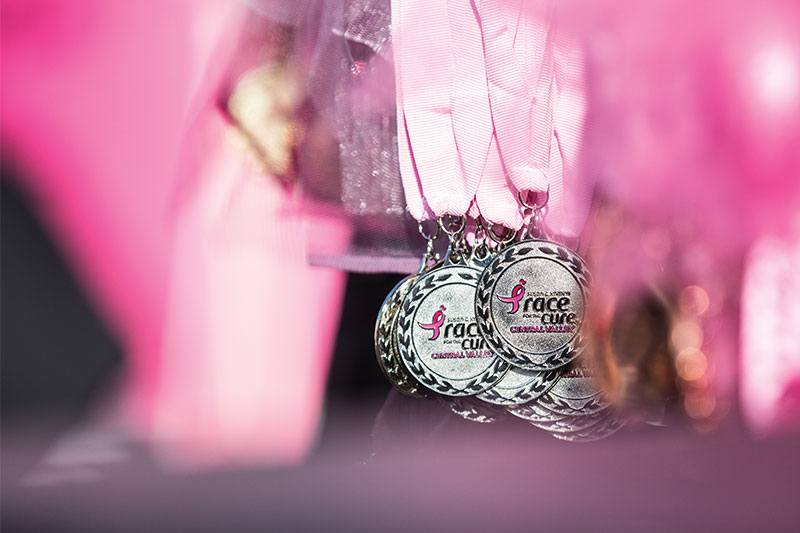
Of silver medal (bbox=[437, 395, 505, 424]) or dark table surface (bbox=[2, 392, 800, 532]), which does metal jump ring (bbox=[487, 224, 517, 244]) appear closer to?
silver medal (bbox=[437, 395, 505, 424])

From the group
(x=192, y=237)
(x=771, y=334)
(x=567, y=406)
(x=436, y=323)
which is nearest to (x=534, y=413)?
(x=567, y=406)

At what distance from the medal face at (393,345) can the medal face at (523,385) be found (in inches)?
2.7

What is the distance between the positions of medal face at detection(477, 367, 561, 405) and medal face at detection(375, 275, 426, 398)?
7 cm

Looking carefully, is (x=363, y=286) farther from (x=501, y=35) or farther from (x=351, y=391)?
(x=501, y=35)

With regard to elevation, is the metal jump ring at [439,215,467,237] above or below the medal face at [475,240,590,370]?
above

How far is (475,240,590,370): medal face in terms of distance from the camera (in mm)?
643

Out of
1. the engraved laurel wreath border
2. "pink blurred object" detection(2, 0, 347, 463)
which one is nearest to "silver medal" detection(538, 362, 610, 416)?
the engraved laurel wreath border

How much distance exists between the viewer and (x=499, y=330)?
64 centimetres

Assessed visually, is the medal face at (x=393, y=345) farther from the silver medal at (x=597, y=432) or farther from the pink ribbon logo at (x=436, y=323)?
the silver medal at (x=597, y=432)

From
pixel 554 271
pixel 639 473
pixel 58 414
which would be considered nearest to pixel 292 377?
pixel 58 414

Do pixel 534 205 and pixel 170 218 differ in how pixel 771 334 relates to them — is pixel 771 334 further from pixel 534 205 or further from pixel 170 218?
pixel 170 218

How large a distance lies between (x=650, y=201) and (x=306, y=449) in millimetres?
459

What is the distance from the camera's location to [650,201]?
631mm

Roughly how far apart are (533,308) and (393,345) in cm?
13
